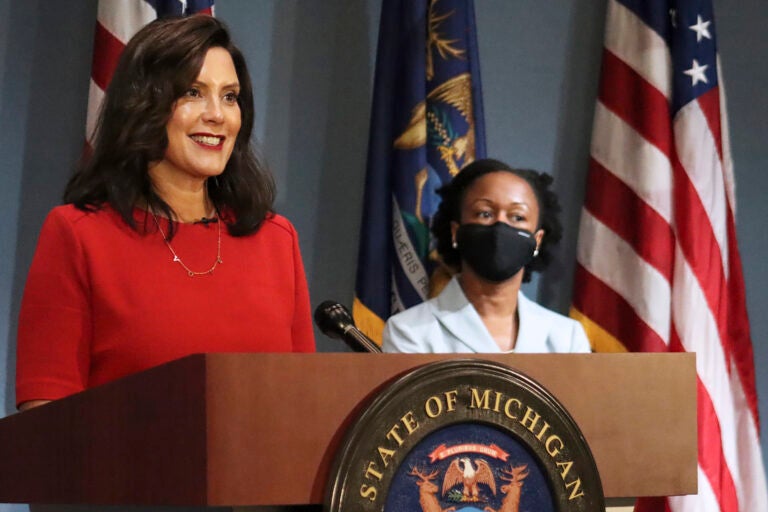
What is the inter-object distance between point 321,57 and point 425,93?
0.41 meters

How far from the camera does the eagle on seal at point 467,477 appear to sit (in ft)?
3.75

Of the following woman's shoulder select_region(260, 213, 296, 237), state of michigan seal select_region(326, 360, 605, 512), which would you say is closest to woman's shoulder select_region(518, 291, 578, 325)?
woman's shoulder select_region(260, 213, 296, 237)

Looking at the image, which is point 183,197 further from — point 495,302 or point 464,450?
point 495,302

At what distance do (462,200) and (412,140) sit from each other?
0.96 ft

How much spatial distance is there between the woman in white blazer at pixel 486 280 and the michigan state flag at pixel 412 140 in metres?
0.09

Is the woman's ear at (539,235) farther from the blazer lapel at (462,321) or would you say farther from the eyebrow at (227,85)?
the eyebrow at (227,85)

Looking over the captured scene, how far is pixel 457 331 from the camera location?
316 cm

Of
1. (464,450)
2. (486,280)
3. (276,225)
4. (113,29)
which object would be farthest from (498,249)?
(464,450)

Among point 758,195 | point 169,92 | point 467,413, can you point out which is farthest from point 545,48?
point 467,413

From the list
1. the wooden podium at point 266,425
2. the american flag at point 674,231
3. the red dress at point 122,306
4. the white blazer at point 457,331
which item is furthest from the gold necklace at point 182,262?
the american flag at point 674,231

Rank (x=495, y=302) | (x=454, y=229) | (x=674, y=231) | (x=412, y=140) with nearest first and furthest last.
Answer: (x=495, y=302) → (x=454, y=229) → (x=412, y=140) → (x=674, y=231)

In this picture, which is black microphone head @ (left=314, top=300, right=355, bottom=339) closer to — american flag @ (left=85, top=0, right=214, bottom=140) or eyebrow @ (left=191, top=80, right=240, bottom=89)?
eyebrow @ (left=191, top=80, right=240, bottom=89)

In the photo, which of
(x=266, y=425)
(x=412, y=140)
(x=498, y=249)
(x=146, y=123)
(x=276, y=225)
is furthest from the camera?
(x=412, y=140)

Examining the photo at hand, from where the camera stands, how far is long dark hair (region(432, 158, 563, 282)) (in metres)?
3.37
